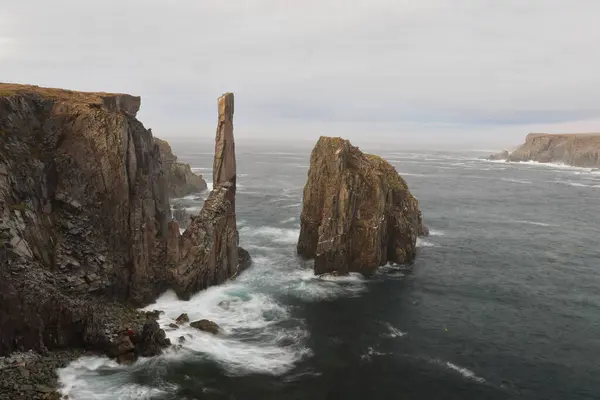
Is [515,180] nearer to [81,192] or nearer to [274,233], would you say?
[274,233]

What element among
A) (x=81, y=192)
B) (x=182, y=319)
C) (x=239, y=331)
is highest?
(x=81, y=192)

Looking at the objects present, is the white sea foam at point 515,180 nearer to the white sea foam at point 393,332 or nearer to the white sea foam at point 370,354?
the white sea foam at point 393,332

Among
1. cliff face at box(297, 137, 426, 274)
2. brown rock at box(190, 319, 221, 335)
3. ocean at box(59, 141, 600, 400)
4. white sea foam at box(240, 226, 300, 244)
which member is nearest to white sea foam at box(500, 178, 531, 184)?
ocean at box(59, 141, 600, 400)

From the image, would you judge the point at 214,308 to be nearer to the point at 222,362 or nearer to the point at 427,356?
the point at 222,362

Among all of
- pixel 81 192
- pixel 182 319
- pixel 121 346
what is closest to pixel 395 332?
pixel 182 319

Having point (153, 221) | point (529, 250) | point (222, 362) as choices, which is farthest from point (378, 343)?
point (529, 250)

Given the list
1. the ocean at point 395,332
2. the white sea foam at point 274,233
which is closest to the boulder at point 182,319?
the ocean at point 395,332
